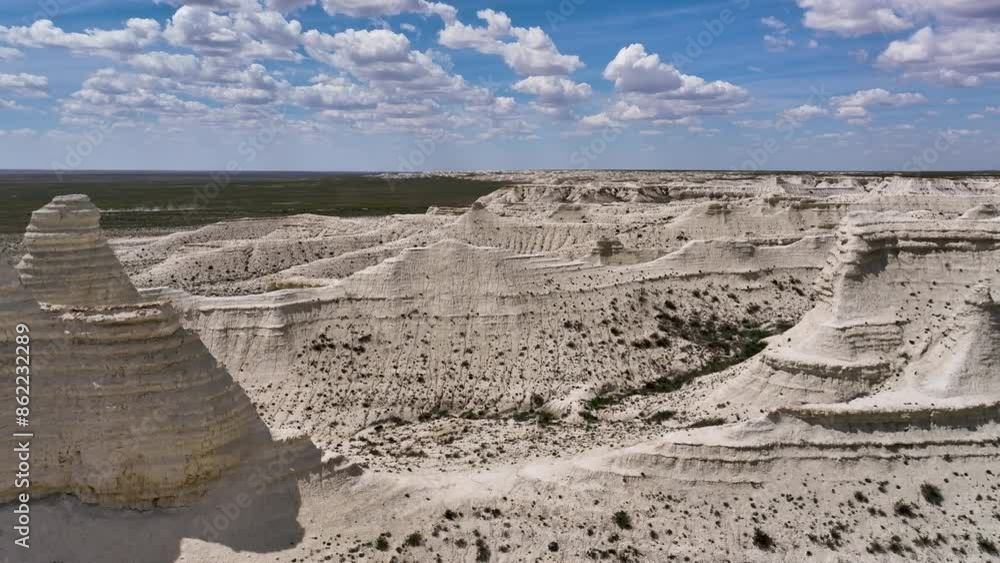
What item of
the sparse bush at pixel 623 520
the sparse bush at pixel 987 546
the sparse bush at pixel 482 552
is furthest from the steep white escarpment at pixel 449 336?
the sparse bush at pixel 987 546

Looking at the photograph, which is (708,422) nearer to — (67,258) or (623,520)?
(623,520)

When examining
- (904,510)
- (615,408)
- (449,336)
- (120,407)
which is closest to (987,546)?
(904,510)

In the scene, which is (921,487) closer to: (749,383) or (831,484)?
(831,484)

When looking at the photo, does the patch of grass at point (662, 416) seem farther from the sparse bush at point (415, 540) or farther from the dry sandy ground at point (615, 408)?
the sparse bush at point (415, 540)

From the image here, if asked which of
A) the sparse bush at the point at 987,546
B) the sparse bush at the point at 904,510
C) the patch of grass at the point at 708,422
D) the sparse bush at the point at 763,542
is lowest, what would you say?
the sparse bush at the point at 987,546

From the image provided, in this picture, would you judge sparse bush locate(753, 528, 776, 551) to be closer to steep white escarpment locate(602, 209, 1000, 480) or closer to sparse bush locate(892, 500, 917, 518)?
steep white escarpment locate(602, 209, 1000, 480)

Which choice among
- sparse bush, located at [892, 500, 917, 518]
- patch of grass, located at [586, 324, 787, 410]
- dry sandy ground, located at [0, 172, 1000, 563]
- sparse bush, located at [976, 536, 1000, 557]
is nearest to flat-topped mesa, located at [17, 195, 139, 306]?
dry sandy ground, located at [0, 172, 1000, 563]
